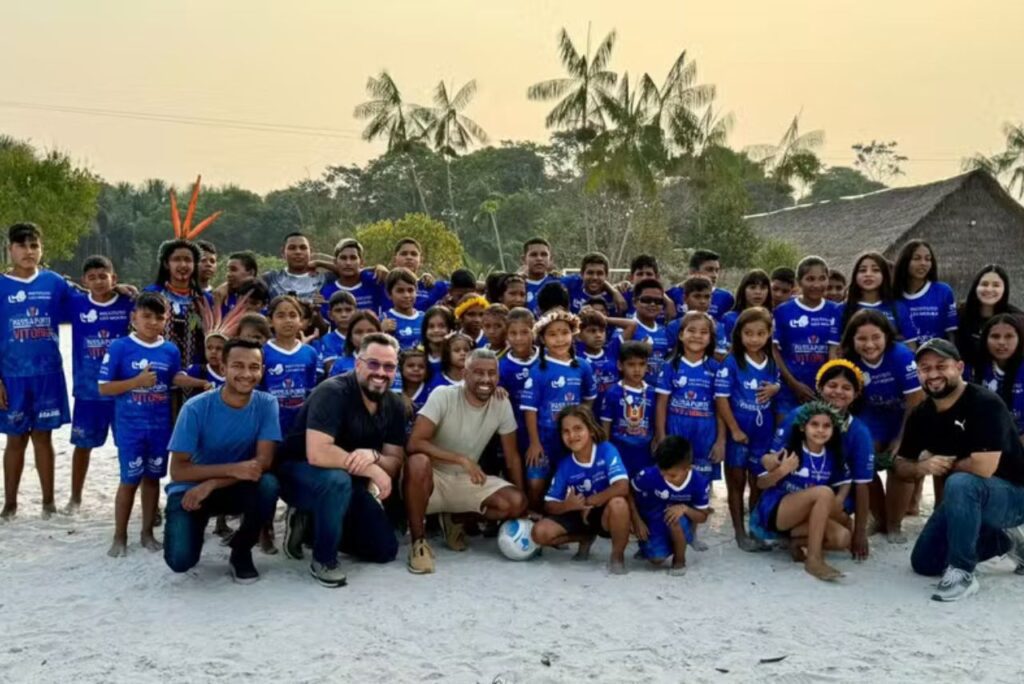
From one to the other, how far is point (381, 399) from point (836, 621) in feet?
9.38

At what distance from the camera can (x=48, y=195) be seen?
30484 mm

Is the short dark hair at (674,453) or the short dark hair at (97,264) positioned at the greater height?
the short dark hair at (97,264)

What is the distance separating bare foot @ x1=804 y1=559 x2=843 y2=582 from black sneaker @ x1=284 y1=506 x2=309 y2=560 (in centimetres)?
307

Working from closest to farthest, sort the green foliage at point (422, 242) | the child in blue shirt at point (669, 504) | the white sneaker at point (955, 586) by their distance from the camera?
the white sneaker at point (955, 586), the child in blue shirt at point (669, 504), the green foliage at point (422, 242)

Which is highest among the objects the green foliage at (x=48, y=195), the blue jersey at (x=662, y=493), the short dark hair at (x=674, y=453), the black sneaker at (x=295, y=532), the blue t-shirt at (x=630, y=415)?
the green foliage at (x=48, y=195)

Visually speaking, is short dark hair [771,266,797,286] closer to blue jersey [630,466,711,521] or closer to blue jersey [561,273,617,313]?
blue jersey [561,273,617,313]

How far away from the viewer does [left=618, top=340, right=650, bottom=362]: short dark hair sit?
5.88 meters

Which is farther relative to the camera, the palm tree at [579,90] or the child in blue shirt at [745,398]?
the palm tree at [579,90]

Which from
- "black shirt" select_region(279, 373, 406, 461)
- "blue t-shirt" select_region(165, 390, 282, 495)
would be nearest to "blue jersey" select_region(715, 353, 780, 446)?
"black shirt" select_region(279, 373, 406, 461)

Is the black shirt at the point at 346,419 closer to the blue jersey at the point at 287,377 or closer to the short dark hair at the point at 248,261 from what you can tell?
the blue jersey at the point at 287,377

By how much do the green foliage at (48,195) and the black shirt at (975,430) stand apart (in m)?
30.8

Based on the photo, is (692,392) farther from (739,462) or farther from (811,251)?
(811,251)

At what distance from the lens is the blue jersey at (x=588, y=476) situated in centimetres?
543

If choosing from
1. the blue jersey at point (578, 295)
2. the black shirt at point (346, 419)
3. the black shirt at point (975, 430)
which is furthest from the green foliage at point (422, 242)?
the black shirt at point (975, 430)
